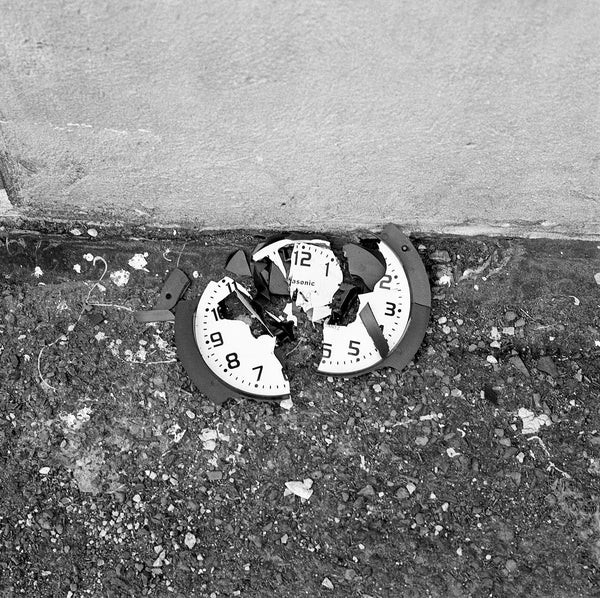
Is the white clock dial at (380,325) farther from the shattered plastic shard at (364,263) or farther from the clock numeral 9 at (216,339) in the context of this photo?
the clock numeral 9 at (216,339)

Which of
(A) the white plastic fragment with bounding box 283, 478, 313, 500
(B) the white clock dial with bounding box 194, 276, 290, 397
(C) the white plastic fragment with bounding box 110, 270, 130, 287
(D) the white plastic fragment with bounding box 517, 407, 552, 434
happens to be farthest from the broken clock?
(D) the white plastic fragment with bounding box 517, 407, 552, 434

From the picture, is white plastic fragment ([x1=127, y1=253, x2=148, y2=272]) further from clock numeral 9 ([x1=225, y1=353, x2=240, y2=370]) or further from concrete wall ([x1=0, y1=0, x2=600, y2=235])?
clock numeral 9 ([x1=225, y1=353, x2=240, y2=370])

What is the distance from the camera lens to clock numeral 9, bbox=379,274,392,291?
1521mm

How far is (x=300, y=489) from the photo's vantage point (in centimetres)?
147

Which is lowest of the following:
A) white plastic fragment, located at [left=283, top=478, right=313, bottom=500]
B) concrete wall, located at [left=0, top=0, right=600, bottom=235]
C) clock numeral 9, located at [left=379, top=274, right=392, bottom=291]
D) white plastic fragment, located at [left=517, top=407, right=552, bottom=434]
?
white plastic fragment, located at [left=283, top=478, right=313, bottom=500]

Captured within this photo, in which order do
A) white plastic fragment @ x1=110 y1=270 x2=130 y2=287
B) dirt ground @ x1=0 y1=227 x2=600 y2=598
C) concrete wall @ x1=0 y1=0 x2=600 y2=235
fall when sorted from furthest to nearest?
white plastic fragment @ x1=110 y1=270 x2=130 y2=287, dirt ground @ x1=0 y1=227 x2=600 y2=598, concrete wall @ x1=0 y1=0 x2=600 y2=235

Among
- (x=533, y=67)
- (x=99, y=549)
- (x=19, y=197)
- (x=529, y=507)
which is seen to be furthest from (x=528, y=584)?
(x=19, y=197)

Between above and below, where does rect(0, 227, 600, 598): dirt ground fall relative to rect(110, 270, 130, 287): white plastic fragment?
below

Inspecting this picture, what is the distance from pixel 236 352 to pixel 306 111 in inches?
25.4

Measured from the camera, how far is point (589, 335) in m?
1.55

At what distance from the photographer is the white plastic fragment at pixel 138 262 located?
1.57 metres

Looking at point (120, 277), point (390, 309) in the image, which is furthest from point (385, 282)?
point (120, 277)

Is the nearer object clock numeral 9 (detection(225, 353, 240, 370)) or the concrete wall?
the concrete wall

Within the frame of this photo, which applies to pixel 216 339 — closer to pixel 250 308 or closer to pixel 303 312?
pixel 250 308
